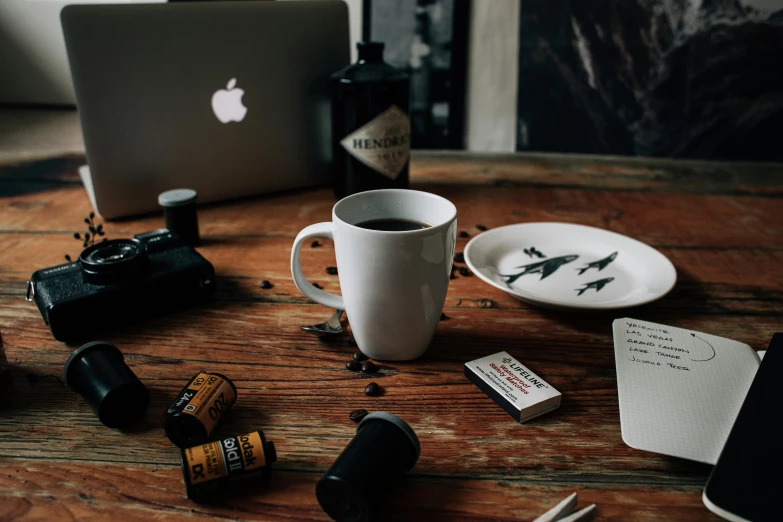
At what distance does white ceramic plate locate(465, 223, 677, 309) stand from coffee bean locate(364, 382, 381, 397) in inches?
9.6

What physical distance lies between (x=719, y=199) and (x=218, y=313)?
3.58ft

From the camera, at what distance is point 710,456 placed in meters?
0.58

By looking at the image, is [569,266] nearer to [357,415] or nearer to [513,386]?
[513,386]

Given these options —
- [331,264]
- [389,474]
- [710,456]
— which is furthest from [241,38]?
[710,456]

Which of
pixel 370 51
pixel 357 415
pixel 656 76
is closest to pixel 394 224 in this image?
pixel 357 415

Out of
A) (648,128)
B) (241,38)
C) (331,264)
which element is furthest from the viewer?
(648,128)

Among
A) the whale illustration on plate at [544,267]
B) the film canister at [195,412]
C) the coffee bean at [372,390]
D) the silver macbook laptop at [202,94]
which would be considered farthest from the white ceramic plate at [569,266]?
the silver macbook laptop at [202,94]

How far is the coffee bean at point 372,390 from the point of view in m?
0.69

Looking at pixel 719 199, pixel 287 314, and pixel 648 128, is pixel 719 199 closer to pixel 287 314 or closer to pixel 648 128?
pixel 648 128

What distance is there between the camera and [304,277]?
77 cm

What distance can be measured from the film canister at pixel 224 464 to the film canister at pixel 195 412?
0.05m

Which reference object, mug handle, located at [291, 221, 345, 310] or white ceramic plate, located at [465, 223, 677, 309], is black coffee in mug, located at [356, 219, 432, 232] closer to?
mug handle, located at [291, 221, 345, 310]

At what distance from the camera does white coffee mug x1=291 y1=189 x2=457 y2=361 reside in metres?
0.66

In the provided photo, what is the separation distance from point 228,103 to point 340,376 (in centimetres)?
72
